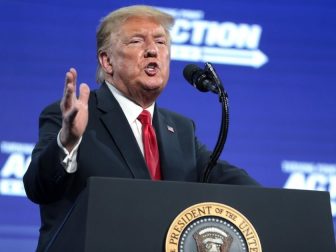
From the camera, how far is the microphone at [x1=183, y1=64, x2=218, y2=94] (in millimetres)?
1986

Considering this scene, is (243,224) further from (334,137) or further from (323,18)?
(323,18)

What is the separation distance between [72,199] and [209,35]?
176cm

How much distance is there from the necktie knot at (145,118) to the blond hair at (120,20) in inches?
11.9

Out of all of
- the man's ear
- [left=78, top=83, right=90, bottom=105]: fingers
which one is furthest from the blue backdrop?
[left=78, top=83, right=90, bottom=105]: fingers

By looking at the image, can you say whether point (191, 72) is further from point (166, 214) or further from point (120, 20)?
point (166, 214)

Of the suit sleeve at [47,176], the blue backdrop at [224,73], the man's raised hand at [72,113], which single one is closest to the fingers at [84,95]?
the man's raised hand at [72,113]

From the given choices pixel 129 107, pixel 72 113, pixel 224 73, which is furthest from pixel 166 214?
pixel 224 73

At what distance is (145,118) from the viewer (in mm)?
2316

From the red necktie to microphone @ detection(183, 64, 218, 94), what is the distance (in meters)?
0.26

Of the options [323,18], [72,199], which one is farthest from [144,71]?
[323,18]

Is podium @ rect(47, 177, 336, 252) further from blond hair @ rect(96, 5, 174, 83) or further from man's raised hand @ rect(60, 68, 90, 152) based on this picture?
blond hair @ rect(96, 5, 174, 83)

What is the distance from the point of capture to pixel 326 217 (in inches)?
65.6

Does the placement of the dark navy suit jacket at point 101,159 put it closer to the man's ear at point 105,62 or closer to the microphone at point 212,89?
the man's ear at point 105,62

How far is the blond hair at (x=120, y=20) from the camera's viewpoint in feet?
7.94
